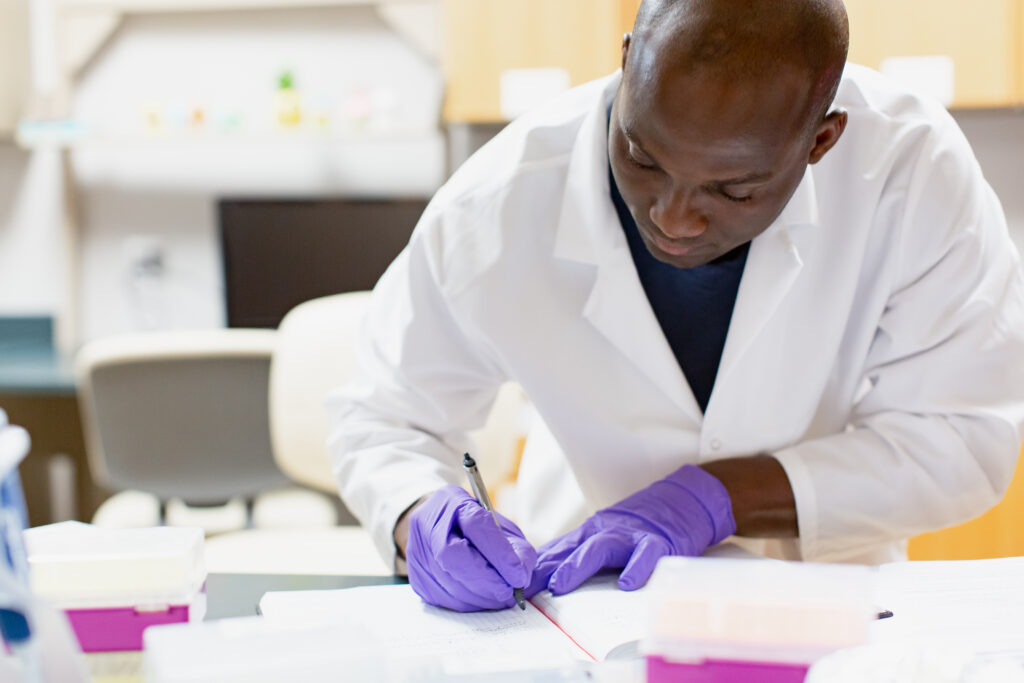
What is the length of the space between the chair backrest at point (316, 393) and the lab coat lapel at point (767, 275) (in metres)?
0.88

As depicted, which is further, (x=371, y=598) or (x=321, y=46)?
(x=321, y=46)

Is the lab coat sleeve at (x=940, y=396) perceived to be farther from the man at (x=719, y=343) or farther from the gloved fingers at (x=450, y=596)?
the gloved fingers at (x=450, y=596)

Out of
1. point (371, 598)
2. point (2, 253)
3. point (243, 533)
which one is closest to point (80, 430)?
point (2, 253)

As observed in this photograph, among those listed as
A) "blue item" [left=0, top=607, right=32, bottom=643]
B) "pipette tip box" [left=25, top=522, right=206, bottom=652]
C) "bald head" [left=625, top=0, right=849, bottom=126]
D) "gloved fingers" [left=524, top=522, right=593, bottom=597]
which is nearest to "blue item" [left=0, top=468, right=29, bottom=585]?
"blue item" [left=0, top=607, right=32, bottom=643]

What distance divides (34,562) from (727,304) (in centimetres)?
71

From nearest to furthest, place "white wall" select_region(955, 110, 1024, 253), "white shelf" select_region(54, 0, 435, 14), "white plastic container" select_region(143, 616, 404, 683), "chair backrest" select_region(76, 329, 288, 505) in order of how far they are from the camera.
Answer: "white plastic container" select_region(143, 616, 404, 683) → "chair backrest" select_region(76, 329, 288, 505) → "white wall" select_region(955, 110, 1024, 253) → "white shelf" select_region(54, 0, 435, 14)

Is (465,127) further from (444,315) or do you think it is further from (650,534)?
(650,534)

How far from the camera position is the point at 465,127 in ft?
9.00

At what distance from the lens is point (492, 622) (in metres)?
0.84

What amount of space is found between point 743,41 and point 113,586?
611 millimetres

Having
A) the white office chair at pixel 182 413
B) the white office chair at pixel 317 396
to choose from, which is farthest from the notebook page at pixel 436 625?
the white office chair at pixel 182 413

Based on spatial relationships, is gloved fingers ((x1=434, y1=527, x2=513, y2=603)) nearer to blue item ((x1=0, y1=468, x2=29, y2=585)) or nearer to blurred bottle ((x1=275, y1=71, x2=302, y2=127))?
blue item ((x1=0, y1=468, x2=29, y2=585))

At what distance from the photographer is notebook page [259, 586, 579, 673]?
0.75 metres

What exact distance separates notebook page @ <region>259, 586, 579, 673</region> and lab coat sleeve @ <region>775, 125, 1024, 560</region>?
0.37 m
